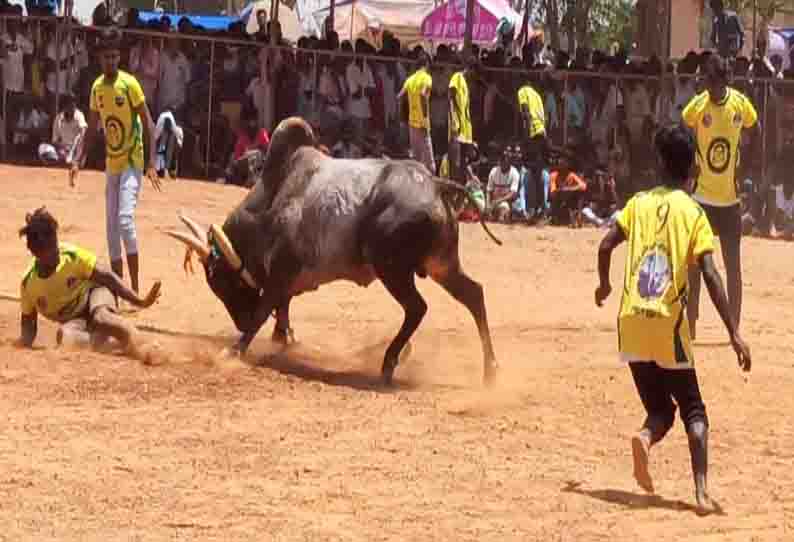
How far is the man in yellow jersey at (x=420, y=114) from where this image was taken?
21.5 metres

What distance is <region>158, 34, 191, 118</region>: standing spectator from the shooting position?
23.8m

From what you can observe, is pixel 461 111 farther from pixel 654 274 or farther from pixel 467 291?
pixel 654 274

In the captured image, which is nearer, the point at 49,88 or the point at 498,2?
the point at 49,88

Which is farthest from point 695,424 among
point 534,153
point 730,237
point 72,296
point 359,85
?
point 359,85

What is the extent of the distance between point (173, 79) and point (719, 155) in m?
12.0

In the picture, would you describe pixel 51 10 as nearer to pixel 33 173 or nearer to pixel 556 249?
pixel 33 173

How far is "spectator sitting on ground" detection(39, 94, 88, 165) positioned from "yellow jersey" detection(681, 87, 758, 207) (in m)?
11.3

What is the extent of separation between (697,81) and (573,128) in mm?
1759

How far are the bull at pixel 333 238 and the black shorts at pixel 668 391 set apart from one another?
10.7 ft

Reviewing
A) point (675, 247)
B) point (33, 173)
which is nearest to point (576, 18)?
point (33, 173)

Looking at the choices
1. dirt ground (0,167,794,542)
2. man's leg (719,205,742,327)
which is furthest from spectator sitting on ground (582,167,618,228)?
man's leg (719,205,742,327)

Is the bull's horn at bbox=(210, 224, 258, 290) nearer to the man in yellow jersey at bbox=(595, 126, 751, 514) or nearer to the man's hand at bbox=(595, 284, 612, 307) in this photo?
the man's hand at bbox=(595, 284, 612, 307)

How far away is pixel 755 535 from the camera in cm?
754

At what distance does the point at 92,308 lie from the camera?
11797 mm
